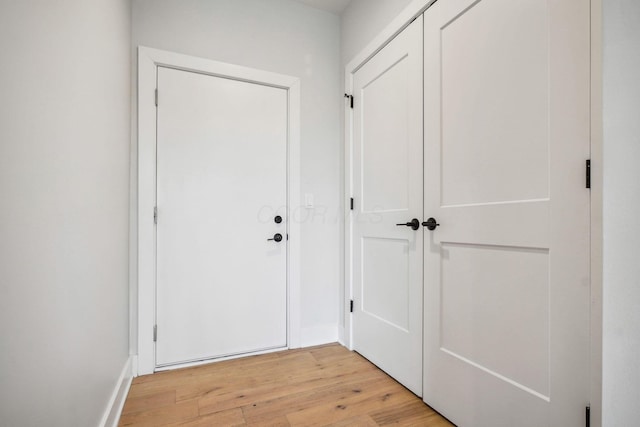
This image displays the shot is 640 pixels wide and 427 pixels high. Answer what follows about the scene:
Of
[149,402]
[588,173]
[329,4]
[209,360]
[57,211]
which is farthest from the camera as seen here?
[329,4]

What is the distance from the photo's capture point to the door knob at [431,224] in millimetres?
1615

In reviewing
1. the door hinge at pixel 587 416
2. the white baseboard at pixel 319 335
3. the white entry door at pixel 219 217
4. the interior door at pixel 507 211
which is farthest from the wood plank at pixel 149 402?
the door hinge at pixel 587 416

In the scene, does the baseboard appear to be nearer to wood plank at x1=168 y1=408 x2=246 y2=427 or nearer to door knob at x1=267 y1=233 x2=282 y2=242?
wood plank at x1=168 y1=408 x2=246 y2=427

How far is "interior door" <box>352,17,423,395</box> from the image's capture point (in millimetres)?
1769

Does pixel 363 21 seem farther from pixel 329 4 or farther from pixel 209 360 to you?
pixel 209 360

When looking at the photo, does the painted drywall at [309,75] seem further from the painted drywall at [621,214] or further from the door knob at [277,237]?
the painted drywall at [621,214]

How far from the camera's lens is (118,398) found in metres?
1.57

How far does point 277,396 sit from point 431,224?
4.15 feet

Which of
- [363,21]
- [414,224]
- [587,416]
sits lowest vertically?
[587,416]

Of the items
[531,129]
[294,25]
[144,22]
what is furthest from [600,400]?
[144,22]

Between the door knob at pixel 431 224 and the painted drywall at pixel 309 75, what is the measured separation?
1015 mm

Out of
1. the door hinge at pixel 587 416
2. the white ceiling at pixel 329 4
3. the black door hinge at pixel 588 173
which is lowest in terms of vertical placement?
the door hinge at pixel 587 416

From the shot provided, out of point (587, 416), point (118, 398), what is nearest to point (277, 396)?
point (118, 398)

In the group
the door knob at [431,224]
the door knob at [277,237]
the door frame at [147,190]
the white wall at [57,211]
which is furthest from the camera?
the door knob at [277,237]
